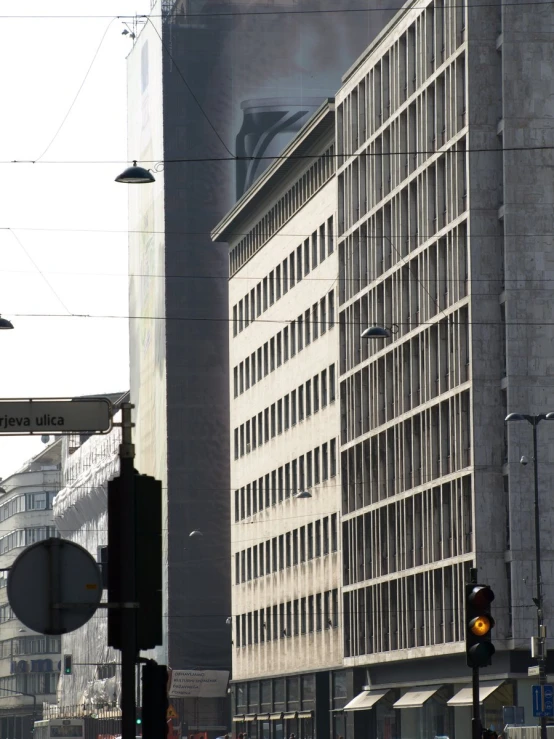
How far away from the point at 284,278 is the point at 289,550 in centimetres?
1313

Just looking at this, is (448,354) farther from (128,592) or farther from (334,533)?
(128,592)

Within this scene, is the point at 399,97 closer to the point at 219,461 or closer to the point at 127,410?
the point at 219,461

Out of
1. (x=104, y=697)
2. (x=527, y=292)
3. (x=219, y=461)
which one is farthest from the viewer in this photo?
(x=104, y=697)

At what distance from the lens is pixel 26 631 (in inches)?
6772

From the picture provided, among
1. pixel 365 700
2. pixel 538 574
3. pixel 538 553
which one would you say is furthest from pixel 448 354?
pixel 365 700

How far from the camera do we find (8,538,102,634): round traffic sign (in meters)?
9.27

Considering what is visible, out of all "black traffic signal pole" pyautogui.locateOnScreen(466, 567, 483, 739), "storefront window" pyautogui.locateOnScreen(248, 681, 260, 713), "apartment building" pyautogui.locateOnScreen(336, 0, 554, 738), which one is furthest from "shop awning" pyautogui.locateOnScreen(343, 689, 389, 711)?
"black traffic signal pole" pyautogui.locateOnScreen(466, 567, 483, 739)

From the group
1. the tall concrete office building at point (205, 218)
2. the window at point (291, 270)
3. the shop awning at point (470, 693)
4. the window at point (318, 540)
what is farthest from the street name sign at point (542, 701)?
the tall concrete office building at point (205, 218)

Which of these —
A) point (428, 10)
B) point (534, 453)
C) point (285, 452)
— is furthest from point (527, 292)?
point (285, 452)

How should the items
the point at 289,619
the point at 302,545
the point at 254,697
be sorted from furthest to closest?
the point at 254,697, the point at 289,619, the point at 302,545

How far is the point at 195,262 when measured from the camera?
111375 mm

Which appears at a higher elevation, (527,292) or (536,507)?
(527,292)

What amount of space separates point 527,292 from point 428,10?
38.7 ft

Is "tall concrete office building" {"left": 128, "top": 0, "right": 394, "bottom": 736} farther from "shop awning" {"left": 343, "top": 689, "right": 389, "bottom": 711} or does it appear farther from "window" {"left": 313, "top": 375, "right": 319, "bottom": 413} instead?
"shop awning" {"left": 343, "top": 689, "right": 389, "bottom": 711}
